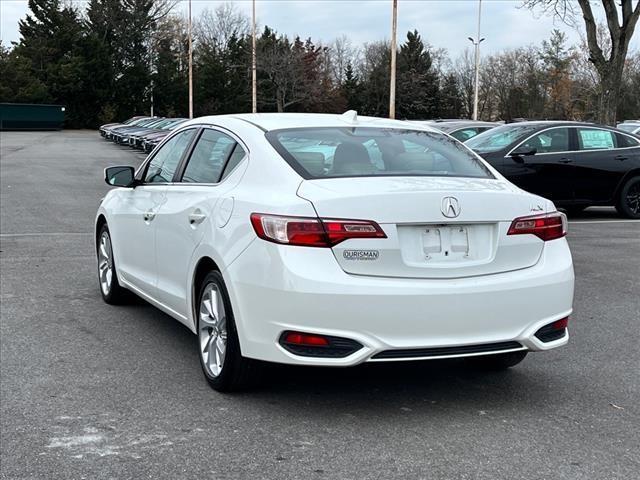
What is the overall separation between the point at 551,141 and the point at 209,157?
900cm

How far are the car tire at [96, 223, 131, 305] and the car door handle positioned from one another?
1.93 meters

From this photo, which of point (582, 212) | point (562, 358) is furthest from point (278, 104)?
point (562, 358)

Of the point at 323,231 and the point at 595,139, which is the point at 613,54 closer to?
the point at 595,139

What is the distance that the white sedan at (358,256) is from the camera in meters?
3.98

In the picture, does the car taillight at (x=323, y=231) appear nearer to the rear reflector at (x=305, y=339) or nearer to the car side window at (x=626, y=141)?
the rear reflector at (x=305, y=339)

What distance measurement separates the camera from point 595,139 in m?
13.4

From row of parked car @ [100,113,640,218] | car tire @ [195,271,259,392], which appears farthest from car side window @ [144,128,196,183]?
row of parked car @ [100,113,640,218]

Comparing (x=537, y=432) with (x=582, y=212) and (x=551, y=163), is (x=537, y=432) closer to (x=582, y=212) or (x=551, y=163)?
(x=551, y=163)

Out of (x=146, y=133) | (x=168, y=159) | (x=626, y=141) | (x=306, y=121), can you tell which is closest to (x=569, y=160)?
(x=626, y=141)

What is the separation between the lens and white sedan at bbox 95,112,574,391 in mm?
3980

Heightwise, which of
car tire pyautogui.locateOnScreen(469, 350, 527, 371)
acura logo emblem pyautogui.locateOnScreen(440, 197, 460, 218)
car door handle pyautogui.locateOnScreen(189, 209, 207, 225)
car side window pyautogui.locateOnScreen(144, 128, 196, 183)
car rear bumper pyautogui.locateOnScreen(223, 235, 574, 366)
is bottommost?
car tire pyautogui.locateOnScreen(469, 350, 527, 371)

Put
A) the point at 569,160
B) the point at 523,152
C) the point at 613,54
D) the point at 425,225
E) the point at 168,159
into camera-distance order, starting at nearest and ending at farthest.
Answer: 1. the point at 425,225
2. the point at 168,159
3. the point at 523,152
4. the point at 569,160
5. the point at 613,54

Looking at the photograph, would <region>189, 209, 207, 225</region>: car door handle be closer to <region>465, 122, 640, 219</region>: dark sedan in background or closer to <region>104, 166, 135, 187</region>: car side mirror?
<region>104, 166, 135, 187</region>: car side mirror

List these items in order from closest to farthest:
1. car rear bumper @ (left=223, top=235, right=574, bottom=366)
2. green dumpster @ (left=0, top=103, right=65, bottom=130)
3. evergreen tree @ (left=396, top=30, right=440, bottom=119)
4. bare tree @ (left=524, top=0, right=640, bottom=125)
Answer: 1. car rear bumper @ (left=223, top=235, right=574, bottom=366)
2. bare tree @ (left=524, top=0, right=640, bottom=125)
3. green dumpster @ (left=0, top=103, right=65, bottom=130)
4. evergreen tree @ (left=396, top=30, right=440, bottom=119)
